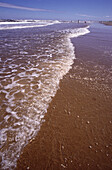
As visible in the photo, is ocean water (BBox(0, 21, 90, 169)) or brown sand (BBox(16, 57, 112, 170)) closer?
brown sand (BBox(16, 57, 112, 170))

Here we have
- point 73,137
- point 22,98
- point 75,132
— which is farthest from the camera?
point 22,98

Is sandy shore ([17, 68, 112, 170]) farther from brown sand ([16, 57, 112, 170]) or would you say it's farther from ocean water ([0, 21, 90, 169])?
ocean water ([0, 21, 90, 169])

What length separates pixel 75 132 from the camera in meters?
2.60

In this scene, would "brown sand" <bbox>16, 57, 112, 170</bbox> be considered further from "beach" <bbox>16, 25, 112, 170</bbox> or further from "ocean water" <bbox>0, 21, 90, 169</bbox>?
"ocean water" <bbox>0, 21, 90, 169</bbox>

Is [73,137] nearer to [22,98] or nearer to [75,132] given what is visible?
[75,132]

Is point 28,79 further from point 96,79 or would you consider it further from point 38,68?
point 96,79

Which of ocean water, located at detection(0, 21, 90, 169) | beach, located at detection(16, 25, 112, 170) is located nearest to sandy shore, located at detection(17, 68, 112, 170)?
beach, located at detection(16, 25, 112, 170)

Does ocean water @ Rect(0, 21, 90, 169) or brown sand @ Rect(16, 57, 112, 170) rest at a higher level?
ocean water @ Rect(0, 21, 90, 169)

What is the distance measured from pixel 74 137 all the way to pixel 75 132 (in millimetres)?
128

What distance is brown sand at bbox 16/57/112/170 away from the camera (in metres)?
2.07

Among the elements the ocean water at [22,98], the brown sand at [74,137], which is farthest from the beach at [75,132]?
the ocean water at [22,98]

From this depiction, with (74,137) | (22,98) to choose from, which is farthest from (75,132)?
(22,98)

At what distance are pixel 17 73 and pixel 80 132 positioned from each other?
143 inches

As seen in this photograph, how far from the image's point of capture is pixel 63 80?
4605mm
